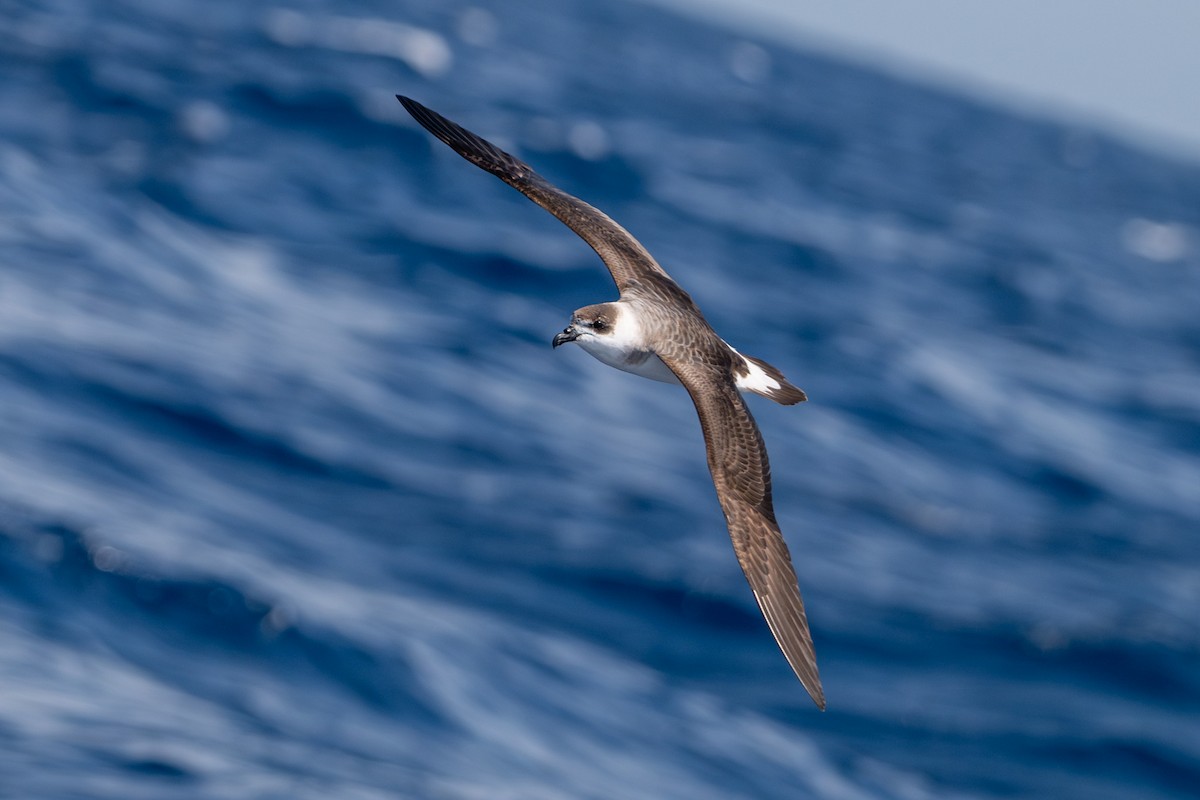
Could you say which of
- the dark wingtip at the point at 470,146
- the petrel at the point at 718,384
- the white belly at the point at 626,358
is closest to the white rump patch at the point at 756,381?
the petrel at the point at 718,384

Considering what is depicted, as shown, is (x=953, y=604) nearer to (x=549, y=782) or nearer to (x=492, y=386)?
(x=492, y=386)

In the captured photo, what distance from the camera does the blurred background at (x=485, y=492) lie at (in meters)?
14.8

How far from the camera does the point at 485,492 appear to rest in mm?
20141

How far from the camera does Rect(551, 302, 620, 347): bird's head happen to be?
8844 mm

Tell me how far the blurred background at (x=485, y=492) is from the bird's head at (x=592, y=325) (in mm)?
5737

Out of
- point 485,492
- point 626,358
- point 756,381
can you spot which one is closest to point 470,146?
point 626,358

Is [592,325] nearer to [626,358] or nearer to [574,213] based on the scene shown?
[626,358]

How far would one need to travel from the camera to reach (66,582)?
14820mm

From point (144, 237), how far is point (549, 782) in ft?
41.9

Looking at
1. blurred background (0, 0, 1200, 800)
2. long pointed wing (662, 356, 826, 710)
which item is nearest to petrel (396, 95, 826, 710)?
long pointed wing (662, 356, 826, 710)

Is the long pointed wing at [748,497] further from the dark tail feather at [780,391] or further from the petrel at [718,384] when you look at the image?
the dark tail feather at [780,391]

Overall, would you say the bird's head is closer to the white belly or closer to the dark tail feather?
the white belly

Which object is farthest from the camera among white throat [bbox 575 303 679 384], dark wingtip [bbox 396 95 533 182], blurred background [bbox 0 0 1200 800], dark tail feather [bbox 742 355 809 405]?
blurred background [bbox 0 0 1200 800]

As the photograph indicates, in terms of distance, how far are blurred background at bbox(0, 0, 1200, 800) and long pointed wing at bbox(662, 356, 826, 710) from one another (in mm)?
5948
